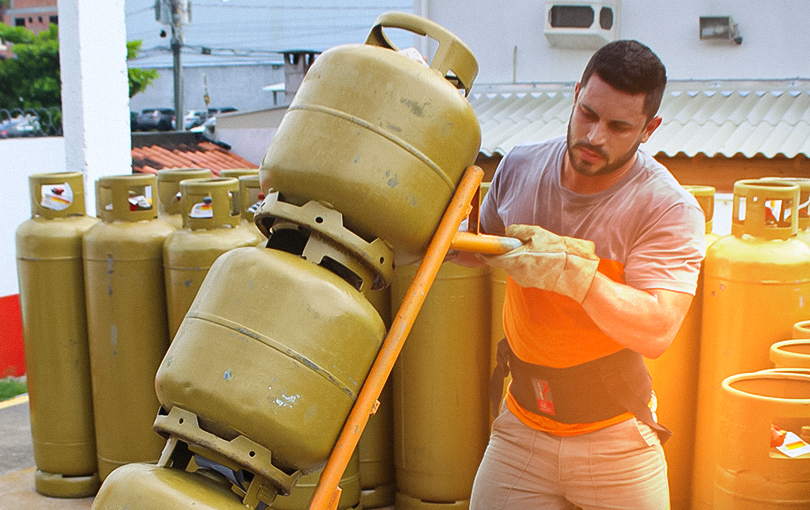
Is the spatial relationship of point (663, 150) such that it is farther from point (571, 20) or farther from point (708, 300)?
point (708, 300)

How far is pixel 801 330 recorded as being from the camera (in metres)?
2.99

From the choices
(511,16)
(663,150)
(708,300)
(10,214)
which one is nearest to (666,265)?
(708,300)

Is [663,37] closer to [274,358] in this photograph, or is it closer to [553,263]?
[553,263]

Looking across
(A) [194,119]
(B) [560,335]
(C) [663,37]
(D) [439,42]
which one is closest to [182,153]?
(C) [663,37]

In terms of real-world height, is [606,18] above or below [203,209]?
above

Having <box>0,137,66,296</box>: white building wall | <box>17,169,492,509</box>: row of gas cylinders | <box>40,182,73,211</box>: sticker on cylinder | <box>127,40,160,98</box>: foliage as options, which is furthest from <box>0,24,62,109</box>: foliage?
<box>17,169,492,509</box>: row of gas cylinders

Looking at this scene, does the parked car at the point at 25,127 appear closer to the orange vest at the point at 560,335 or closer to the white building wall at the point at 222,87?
the orange vest at the point at 560,335

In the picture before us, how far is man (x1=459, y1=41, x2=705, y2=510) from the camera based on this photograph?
79.7 inches

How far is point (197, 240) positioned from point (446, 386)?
1304 mm

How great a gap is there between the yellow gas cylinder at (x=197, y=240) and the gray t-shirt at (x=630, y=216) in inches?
62.8

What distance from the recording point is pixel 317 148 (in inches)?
71.2

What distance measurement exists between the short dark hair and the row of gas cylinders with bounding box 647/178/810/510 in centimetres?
106

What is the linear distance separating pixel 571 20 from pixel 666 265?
26.4ft

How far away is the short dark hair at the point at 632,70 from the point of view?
2039 millimetres
